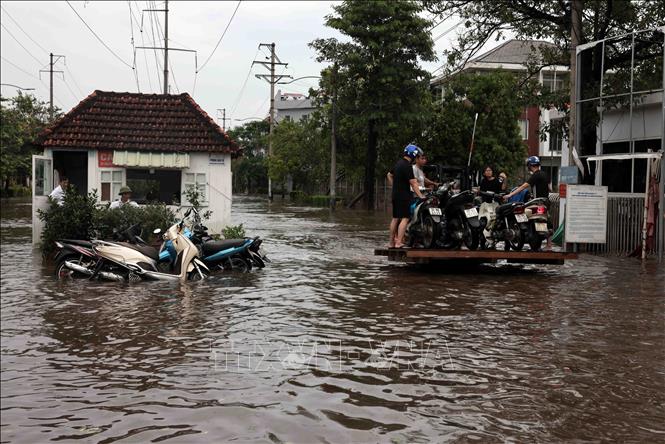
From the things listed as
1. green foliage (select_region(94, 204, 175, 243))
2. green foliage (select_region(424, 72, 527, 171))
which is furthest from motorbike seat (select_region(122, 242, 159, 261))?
green foliage (select_region(424, 72, 527, 171))

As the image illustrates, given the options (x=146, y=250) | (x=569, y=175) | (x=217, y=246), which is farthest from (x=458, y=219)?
(x=569, y=175)

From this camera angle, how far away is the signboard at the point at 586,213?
52.5 feet

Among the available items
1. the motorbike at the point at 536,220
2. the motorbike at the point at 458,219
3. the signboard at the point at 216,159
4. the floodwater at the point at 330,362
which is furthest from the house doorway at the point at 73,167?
the motorbike at the point at 536,220

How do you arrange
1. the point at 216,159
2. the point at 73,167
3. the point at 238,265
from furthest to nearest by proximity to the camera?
1. the point at 73,167
2. the point at 216,159
3. the point at 238,265

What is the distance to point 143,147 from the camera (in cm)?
2014

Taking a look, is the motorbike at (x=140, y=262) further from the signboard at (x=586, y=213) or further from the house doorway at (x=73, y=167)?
the house doorway at (x=73, y=167)

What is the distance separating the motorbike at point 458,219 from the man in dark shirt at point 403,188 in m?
0.48

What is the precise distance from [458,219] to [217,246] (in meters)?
4.39

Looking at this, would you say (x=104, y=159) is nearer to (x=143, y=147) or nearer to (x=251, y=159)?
(x=143, y=147)

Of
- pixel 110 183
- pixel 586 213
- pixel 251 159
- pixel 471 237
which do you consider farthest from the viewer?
pixel 251 159

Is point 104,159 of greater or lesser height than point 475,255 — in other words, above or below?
above

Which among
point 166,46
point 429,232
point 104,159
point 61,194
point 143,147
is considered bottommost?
point 429,232

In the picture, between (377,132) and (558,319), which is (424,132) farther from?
(558,319)

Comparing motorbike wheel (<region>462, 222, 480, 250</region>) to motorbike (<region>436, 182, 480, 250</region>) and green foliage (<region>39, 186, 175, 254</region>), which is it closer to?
motorbike (<region>436, 182, 480, 250</region>)
